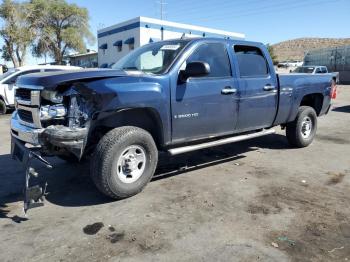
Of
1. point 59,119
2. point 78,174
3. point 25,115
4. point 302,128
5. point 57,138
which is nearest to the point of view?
point 57,138

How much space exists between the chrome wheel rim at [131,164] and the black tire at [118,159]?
0.04 feet

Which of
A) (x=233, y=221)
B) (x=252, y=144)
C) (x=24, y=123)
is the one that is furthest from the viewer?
(x=252, y=144)

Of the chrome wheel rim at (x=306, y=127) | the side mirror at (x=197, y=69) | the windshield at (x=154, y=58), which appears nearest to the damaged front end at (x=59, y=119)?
the windshield at (x=154, y=58)

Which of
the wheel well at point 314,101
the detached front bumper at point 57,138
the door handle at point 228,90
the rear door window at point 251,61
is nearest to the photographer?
the detached front bumper at point 57,138

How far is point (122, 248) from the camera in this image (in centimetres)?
350

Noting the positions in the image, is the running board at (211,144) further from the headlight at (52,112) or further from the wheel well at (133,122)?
the headlight at (52,112)

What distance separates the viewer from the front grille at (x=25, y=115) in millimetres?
4462

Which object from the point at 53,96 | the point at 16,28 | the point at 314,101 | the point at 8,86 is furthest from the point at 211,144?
the point at 16,28

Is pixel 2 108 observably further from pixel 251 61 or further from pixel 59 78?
pixel 59 78

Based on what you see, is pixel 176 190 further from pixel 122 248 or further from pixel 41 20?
pixel 41 20

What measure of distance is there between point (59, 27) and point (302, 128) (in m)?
43.2

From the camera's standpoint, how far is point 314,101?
8.05m

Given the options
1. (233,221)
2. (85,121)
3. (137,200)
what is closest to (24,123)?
(85,121)

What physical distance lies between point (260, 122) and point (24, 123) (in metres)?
3.73
